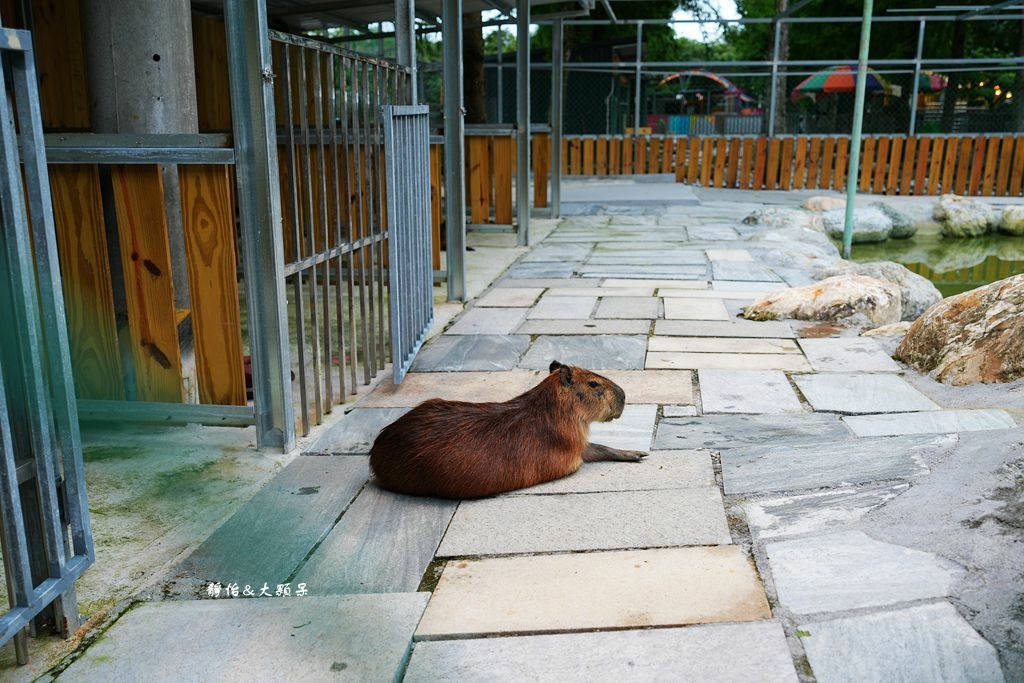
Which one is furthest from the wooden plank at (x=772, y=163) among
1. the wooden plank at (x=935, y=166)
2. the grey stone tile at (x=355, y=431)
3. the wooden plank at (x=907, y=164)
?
the grey stone tile at (x=355, y=431)

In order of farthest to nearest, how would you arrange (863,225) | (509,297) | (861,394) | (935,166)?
(935,166) < (863,225) < (509,297) < (861,394)

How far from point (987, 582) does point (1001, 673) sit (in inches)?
15.3

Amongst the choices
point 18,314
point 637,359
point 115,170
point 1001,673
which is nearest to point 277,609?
point 18,314

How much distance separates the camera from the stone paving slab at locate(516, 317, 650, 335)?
6.32 metres

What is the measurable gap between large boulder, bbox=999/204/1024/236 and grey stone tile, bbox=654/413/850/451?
11.3 metres

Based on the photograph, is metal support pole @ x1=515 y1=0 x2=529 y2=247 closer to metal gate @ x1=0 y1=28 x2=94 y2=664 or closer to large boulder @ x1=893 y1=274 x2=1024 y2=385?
large boulder @ x1=893 y1=274 x2=1024 y2=385

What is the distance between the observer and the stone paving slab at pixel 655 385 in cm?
480

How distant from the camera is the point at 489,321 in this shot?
22.1 ft

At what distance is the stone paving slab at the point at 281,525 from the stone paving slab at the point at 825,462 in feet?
5.08

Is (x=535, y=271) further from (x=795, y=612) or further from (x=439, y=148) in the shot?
(x=795, y=612)

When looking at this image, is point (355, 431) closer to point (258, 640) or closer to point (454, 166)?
point (258, 640)

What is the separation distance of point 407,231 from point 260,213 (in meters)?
1.56

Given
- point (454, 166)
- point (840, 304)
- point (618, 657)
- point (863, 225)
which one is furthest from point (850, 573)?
point (863, 225)

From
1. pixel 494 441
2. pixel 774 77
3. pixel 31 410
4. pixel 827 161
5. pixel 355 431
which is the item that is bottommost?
pixel 355 431
